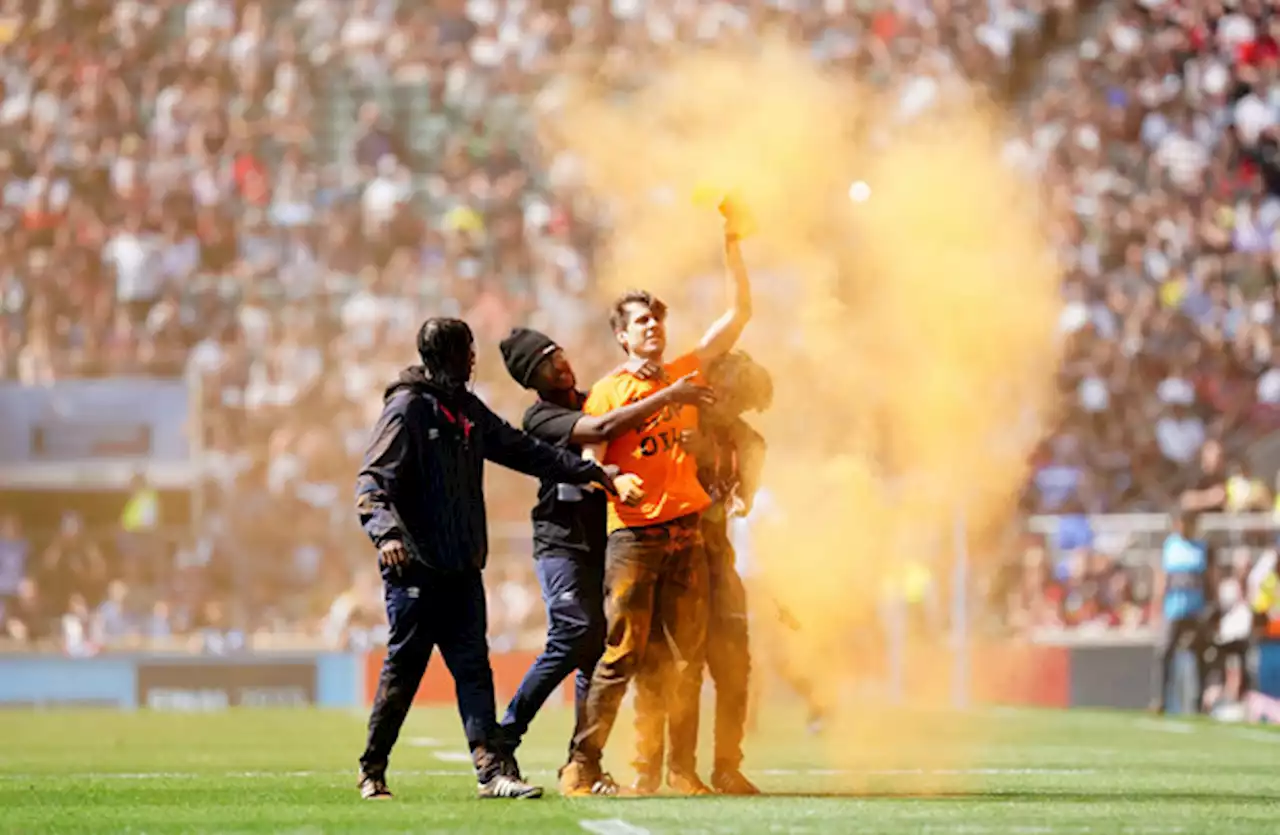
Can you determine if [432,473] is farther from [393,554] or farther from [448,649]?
[448,649]

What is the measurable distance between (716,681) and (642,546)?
2.97 ft

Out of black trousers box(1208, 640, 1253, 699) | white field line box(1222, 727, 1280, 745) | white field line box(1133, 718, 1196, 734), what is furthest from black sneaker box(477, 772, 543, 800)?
black trousers box(1208, 640, 1253, 699)

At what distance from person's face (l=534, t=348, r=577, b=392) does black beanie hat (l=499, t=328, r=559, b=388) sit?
0.03 metres

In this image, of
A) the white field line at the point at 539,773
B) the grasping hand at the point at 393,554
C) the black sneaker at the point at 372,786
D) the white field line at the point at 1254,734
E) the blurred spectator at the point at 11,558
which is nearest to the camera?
the grasping hand at the point at 393,554

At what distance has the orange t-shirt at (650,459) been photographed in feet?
35.9

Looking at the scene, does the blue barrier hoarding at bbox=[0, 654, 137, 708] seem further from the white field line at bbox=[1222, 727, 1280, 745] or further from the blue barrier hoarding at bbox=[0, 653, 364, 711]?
the white field line at bbox=[1222, 727, 1280, 745]

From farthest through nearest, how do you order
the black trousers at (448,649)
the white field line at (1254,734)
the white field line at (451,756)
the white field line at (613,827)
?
the white field line at (1254,734)
the white field line at (451,756)
the black trousers at (448,649)
the white field line at (613,827)

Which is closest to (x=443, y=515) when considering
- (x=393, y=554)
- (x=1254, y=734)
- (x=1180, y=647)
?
(x=393, y=554)

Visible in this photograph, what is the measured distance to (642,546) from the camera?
1093 centimetres

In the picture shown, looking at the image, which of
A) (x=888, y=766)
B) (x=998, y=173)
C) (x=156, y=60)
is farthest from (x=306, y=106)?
(x=888, y=766)

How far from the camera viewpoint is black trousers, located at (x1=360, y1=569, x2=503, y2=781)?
1046 centimetres

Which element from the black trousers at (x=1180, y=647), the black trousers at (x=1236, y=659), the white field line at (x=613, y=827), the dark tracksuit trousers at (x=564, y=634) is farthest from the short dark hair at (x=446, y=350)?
the black trousers at (x=1236, y=659)

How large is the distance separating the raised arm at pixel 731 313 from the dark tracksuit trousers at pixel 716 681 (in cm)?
80

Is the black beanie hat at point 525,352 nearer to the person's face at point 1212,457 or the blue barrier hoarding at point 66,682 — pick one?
the blue barrier hoarding at point 66,682
